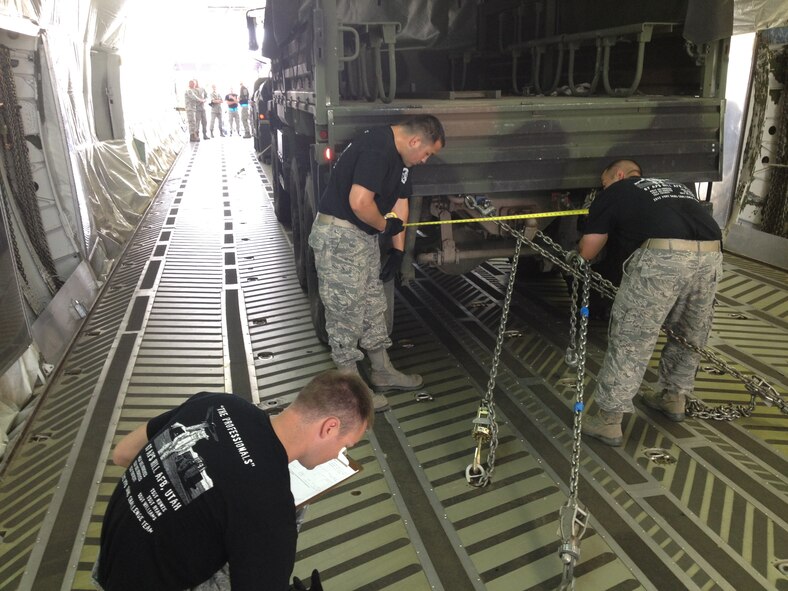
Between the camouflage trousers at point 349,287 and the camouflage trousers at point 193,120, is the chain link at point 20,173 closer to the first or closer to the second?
the camouflage trousers at point 349,287

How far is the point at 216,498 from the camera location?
1553 mm

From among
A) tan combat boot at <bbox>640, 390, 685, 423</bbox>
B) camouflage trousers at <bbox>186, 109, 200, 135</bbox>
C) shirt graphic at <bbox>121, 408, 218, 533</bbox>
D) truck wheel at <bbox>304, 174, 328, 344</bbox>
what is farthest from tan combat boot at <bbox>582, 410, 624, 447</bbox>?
camouflage trousers at <bbox>186, 109, 200, 135</bbox>

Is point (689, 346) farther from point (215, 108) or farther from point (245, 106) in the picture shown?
point (215, 108)

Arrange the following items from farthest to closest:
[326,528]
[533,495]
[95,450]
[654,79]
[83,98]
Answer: [83,98] < [654,79] < [95,450] < [533,495] < [326,528]

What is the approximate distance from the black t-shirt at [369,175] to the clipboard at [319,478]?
1.48 m

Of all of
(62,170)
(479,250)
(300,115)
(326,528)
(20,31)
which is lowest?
(326,528)

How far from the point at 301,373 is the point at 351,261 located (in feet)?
3.46

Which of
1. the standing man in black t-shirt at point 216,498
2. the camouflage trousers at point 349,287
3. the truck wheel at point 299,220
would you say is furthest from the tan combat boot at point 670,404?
the truck wheel at point 299,220

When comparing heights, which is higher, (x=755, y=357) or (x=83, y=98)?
(x=83, y=98)

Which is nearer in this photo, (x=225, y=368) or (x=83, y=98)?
(x=225, y=368)

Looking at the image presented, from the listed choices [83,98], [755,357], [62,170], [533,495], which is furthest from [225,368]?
[83,98]

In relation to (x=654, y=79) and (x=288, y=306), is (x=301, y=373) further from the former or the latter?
(x=654, y=79)

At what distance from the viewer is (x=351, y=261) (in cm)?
368

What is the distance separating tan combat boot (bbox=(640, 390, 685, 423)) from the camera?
3656 mm
